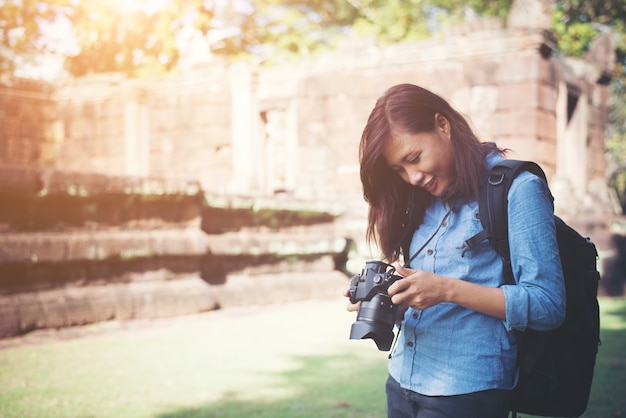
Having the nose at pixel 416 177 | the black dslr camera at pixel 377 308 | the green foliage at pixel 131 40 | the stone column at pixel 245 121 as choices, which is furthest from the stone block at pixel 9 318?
the green foliage at pixel 131 40

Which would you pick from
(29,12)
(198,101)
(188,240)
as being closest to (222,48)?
(29,12)

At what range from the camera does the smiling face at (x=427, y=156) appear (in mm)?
1870

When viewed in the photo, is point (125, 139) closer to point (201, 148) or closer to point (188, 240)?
point (201, 148)

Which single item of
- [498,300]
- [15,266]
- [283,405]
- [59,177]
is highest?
[59,177]

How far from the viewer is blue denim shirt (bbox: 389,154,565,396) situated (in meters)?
1.66

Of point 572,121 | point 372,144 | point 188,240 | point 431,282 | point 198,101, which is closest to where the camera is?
point 431,282

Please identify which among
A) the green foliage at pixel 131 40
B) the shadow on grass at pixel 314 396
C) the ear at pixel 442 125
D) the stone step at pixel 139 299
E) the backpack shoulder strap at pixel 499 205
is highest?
the green foliage at pixel 131 40

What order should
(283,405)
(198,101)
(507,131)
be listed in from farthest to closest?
(198,101)
(507,131)
(283,405)

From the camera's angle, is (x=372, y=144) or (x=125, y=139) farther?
(x=125, y=139)

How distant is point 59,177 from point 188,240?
153cm

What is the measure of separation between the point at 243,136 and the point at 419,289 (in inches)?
497

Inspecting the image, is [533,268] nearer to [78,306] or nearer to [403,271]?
[403,271]

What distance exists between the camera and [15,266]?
543 cm

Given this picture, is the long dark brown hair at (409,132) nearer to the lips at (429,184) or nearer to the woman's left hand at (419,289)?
the lips at (429,184)
